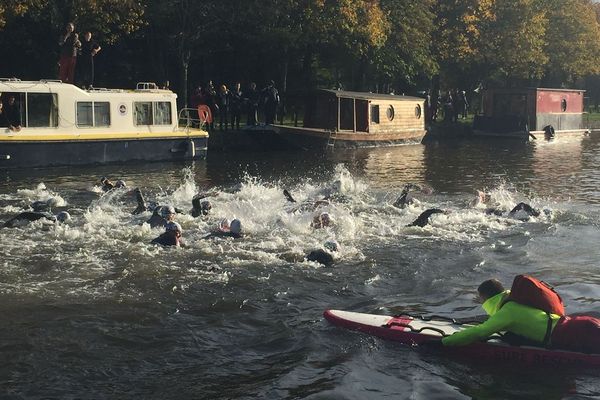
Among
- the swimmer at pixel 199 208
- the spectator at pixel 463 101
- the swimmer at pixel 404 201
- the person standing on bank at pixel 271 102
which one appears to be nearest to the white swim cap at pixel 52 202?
the swimmer at pixel 199 208

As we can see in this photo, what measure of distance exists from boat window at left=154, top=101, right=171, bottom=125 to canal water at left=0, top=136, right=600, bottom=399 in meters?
7.30

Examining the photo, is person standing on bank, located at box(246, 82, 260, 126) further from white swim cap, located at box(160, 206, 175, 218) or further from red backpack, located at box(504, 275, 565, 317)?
red backpack, located at box(504, 275, 565, 317)

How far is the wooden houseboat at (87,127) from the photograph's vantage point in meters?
25.0

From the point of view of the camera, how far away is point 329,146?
3441 cm

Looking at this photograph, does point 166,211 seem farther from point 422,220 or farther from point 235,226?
point 422,220

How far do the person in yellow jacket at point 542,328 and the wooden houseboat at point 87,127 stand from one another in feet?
66.1

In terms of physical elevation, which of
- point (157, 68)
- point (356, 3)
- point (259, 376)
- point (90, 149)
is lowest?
point (259, 376)

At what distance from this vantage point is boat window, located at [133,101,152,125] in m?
28.0

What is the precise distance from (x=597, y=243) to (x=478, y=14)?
35924mm

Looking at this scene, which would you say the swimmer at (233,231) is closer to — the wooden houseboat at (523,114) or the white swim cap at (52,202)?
the white swim cap at (52,202)

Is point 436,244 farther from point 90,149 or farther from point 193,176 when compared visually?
point 90,149

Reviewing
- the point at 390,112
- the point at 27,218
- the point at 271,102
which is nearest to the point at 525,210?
the point at 27,218

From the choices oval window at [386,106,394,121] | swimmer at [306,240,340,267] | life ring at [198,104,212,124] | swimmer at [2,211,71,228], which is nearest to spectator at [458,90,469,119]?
oval window at [386,106,394,121]

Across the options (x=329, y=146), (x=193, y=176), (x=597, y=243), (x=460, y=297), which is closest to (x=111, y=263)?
(x=460, y=297)
